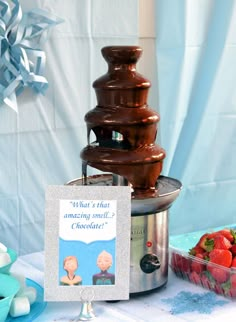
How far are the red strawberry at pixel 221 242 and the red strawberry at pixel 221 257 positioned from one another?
0.01 meters

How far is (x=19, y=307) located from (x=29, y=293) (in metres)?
0.06

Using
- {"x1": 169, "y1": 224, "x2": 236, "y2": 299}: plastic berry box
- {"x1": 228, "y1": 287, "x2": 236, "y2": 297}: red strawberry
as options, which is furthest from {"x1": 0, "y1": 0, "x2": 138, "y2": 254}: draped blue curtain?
{"x1": 228, "y1": 287, "x2": 236, "y2": 297}: red strawberry

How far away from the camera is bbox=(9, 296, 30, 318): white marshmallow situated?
110 centimetres

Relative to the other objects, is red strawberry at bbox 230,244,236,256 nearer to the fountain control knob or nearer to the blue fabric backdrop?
the fountain control knob

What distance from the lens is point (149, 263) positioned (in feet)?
3.98

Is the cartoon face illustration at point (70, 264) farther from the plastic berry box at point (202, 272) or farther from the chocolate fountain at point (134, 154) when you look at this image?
the plastic berry box at point (202, 272)

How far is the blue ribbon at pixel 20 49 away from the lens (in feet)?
6.12

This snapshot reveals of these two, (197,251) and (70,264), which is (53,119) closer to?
(197,251)

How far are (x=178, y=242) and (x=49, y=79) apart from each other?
2.64ft

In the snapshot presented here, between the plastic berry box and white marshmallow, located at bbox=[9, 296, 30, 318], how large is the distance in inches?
14.2

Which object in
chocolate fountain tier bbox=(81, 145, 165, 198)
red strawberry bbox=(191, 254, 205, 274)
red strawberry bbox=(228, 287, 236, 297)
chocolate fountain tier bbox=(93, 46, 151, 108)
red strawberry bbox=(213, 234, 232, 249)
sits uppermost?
chocolate fountain tier bbox=(93, 46, 151, 108)

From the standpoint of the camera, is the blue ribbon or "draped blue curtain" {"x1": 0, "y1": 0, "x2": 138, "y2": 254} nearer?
the blue ribbon

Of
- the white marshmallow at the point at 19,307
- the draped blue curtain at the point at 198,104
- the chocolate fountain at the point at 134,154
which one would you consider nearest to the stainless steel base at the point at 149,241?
the chocolate fountain at the point at 134,154

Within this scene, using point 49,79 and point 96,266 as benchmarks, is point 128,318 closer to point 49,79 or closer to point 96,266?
point 96,266
